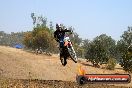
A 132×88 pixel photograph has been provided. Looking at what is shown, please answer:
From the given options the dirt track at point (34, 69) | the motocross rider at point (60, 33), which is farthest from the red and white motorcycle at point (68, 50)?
the dirt track at point (34, 69)

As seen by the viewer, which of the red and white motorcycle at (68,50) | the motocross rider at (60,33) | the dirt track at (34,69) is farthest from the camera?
the dirt track at (34,69)

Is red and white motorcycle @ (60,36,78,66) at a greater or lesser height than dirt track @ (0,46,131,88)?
lesser

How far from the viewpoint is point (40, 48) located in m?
84.1

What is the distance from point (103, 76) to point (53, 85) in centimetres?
1885

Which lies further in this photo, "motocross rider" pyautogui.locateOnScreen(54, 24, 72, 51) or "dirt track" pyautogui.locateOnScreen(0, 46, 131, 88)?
"dirt track" pyautogui.locateOnScreen(0, 46, 131, 88)

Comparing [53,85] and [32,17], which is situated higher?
[32,17]

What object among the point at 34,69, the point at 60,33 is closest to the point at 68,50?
the point at 60,33

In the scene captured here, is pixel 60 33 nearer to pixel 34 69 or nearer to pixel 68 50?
pixel 68 50

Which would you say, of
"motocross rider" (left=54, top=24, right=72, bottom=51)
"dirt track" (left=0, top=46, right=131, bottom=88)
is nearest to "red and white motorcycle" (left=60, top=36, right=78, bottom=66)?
"motocross rider" (left=54, top=24, right=72, bottom=51)

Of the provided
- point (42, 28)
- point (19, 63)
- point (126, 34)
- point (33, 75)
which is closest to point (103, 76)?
point (33, 75)

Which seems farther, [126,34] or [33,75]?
[126,34]

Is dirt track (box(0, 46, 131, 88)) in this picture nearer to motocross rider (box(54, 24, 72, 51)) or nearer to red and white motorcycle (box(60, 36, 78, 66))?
red and white motorcycle (box(60, 36, 78, 66))

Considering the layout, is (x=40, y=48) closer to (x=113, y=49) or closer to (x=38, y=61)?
(x=38, y=61)

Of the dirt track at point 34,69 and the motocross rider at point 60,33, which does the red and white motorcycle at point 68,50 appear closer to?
the motocross rider at point 60,33
